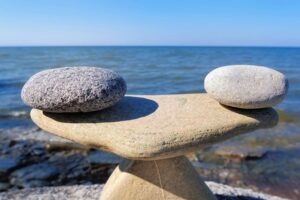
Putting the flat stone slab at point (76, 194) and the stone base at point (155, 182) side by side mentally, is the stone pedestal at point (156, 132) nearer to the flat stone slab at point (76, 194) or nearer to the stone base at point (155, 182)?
the stone base at point (155, 182)

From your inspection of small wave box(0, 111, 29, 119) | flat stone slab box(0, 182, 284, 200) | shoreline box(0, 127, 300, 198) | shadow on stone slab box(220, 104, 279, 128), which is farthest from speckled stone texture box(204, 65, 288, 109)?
small wave box(0, 111, 29, 119)

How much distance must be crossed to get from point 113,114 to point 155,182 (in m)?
0.62

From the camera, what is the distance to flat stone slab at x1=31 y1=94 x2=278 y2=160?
196 centimetres

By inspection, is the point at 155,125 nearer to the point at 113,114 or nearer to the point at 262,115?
the point at 113,114

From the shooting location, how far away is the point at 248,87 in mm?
2254

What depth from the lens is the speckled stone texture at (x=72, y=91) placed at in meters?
2.09

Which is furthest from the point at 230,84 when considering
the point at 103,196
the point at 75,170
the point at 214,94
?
the point at 75,170

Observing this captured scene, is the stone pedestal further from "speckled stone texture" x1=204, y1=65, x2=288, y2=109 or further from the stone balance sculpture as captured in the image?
"speckled stone texture" x1=204, y1=65, x2=288, y2=109

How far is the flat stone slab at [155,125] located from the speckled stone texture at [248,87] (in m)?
0.13

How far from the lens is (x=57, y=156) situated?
511 centimetres

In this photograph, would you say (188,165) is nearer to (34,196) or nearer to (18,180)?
(34,196)

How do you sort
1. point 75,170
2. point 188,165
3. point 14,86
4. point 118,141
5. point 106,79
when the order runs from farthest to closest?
point 14,86 → point 75,170 → point 188,165 → point 106,79 → point 118,141

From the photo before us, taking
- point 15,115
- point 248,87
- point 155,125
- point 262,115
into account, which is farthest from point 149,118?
point 15,115

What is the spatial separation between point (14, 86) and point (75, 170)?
952cm
